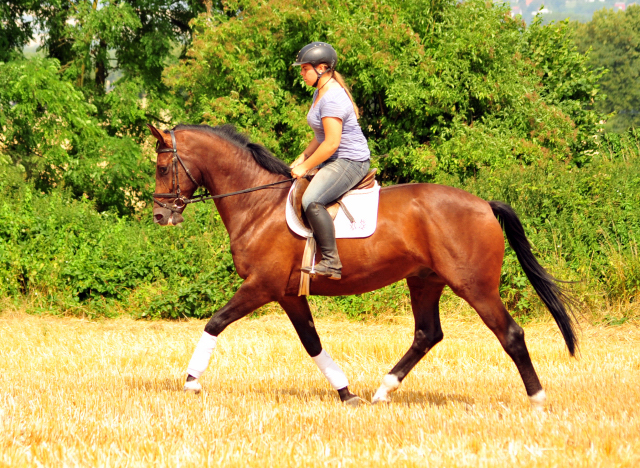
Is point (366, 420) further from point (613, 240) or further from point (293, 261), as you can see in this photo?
point (613, 240)

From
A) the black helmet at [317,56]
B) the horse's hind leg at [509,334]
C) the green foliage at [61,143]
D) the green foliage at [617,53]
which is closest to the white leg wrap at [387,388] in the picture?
the horse's hind leg at [509,334]

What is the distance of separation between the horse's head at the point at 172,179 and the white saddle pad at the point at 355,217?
99 centimetres

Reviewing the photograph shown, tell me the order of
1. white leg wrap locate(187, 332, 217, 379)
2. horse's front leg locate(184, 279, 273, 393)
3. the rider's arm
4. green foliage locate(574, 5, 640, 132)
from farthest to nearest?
green foliage locate(574, 5, 640, 132) → white leg wrap locate(187, 332, 217, 379) → horse's front leg locate(184, 279, 273, 393) → the rider's arm

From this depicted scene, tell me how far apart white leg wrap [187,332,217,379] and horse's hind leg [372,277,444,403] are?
1606mm

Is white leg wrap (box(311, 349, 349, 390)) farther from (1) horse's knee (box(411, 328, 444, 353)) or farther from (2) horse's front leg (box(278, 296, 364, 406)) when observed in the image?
(1) horse's knee (box(411, 328, 444, 353))

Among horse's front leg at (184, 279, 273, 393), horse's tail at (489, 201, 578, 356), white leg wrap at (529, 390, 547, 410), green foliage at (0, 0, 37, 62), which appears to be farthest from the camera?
green foliage at (0, 0, 37, 62)

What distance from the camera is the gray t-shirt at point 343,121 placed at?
568 cm

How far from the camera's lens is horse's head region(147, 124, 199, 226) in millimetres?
6066

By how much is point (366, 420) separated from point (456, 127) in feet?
40.5

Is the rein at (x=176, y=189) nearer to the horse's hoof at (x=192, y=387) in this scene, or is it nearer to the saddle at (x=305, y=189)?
the saddle at (x=305, y=189)

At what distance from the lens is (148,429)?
4836mm

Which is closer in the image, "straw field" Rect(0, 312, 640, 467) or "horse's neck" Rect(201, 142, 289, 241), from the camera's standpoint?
"straw field" Rect(0, 312, 640, 467)

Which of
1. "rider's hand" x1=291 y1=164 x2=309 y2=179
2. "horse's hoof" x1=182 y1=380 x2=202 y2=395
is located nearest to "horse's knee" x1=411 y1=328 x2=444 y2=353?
"rider's hand" x1=291 y1=164 x2=309 y2=179

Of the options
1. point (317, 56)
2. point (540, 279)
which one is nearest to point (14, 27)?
point (317, 56)
